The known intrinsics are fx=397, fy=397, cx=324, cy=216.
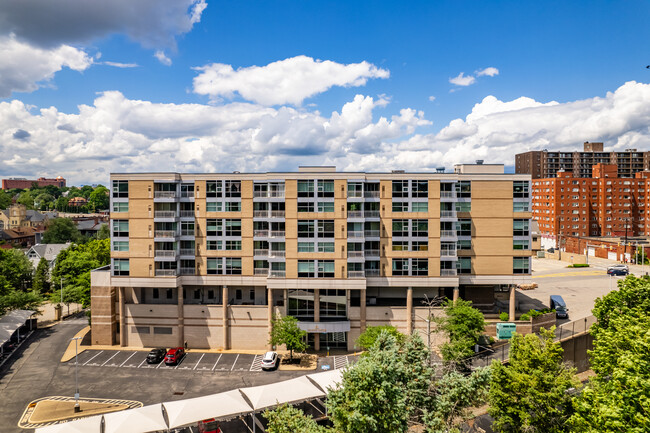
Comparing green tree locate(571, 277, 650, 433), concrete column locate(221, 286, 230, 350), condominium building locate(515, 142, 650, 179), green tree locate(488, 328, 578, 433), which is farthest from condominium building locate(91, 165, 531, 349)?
condominium building locate(515, 142, 650, 179)

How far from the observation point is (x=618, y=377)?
18109 mm

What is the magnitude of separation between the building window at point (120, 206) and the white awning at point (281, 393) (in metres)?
30.9

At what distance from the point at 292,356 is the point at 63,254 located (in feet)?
205

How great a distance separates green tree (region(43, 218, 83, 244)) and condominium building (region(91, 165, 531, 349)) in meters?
77.9

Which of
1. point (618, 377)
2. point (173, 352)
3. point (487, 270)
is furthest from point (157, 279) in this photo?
point (618, 377)

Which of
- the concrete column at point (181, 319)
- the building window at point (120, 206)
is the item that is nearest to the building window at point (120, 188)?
the building window at point (120, 206)

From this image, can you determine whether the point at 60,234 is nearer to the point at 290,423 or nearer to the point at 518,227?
the point at 290,423

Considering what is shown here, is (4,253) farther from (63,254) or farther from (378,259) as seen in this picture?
(378,259)

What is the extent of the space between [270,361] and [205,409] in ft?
52.1

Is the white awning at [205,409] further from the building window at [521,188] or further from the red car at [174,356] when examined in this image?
the building window at [521,188]

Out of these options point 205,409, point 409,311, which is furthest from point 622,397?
point 409,311

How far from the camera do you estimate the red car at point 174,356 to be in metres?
46.6

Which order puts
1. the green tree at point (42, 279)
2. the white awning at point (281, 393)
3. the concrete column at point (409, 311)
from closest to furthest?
the white awning at point (281, 393), the concrete column at point (409, 311), the green tree at point (42, 279)

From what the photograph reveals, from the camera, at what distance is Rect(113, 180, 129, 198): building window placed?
169ft
